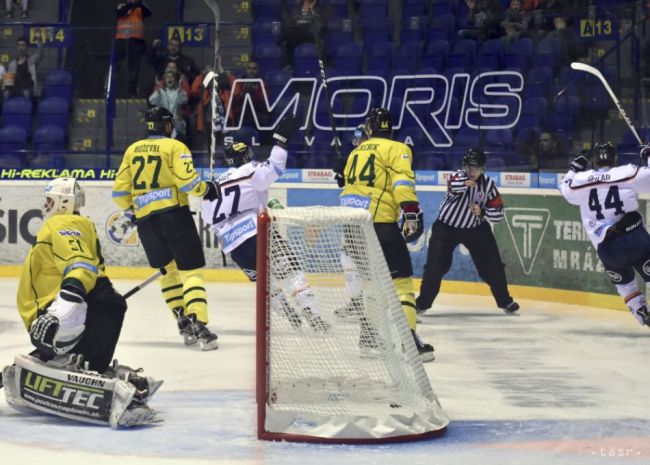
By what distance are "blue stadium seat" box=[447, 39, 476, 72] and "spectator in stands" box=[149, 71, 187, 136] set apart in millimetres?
2790

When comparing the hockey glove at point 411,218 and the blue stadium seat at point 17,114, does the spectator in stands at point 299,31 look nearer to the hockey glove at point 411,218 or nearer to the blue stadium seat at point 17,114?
the blue stadium seat at point 17,114

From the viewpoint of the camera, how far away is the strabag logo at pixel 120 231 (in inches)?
520

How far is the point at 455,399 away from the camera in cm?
697

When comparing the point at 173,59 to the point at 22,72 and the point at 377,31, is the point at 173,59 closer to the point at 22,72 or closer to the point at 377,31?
the point at 22,72

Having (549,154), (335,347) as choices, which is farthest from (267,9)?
(335,347)

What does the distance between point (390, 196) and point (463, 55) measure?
15.8ft

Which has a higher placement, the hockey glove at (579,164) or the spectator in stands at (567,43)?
the spectator in stands at (567,43)

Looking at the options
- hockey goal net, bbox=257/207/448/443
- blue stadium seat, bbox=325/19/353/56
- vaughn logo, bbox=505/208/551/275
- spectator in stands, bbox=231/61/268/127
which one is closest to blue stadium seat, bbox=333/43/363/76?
blue stadium seat, bbox=325/19/353/56

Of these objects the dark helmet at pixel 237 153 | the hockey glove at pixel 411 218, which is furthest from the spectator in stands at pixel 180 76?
the hockey glove at pixel 411 218

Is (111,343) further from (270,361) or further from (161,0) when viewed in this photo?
(161,0)

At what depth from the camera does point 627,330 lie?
384 inches

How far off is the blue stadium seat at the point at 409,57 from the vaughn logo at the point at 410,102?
0.44 feet

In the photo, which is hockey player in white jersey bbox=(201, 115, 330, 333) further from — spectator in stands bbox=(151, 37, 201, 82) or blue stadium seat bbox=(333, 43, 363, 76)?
spectator in stands bbox=(151, 37, 201, 82)

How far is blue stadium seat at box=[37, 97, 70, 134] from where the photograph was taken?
14.5m
